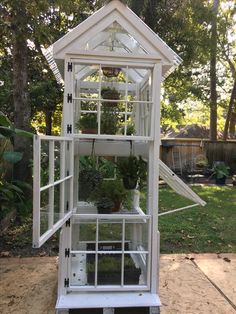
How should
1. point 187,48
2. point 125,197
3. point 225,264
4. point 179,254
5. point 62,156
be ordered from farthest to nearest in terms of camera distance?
point 187,48, point 179,254, point 225,264, point 125,197, point 62,156

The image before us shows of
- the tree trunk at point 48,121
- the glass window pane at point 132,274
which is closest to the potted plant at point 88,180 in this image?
the glass window pane at point 132,274

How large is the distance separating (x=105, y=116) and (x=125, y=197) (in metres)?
0.80

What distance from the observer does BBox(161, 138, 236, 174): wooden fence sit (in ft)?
43.5

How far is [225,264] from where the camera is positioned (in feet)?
14.6

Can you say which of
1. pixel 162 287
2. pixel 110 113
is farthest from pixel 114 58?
pixel 162 287

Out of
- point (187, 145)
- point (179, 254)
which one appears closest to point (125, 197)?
point (179, 254)

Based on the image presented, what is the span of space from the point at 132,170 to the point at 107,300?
1.20 meters

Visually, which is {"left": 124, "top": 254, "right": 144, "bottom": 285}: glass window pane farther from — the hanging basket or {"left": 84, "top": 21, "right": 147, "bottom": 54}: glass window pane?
{"left": 84, "top": 21, "right": 147, "bottom": 54}: glass window pane

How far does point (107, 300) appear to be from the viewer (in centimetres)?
309

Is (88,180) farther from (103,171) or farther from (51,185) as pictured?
(51,185)

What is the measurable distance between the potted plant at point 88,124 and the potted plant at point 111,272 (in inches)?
47.0

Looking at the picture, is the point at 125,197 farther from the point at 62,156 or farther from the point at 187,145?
the point at 187,145

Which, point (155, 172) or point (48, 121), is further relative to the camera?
point (48, 121)

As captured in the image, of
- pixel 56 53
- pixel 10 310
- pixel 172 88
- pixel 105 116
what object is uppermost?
pixel 172 88
